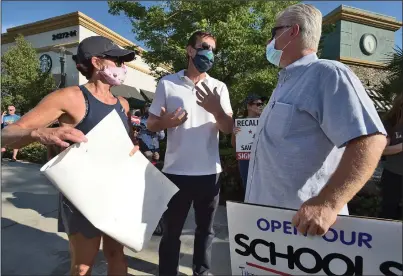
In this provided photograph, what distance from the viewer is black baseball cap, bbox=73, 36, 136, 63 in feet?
6.22

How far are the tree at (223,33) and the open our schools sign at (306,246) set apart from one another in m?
6.03

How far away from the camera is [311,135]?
1.37 meters

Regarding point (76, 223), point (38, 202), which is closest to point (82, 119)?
point (76, 223)

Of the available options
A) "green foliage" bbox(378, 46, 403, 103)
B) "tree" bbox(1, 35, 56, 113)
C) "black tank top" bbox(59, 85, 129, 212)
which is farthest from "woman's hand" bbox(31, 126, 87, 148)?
"green foliage" bbox(378, 46, 403, 103)

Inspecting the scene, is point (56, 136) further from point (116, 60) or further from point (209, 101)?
point (209, 101)

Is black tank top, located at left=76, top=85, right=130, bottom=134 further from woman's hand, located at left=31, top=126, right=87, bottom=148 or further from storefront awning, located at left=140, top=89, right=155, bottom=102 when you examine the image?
storefront awning, located at left=140, top=89, right=155, bottom=102

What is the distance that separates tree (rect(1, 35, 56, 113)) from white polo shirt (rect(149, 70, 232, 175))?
3285 mm

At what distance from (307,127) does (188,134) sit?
45.9 inches

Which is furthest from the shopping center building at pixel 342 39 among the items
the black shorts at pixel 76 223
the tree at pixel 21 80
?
the black shorts at pixel 76 223

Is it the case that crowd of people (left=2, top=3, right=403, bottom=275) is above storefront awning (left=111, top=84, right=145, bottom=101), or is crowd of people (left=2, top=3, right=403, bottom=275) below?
below

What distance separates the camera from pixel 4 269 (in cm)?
298

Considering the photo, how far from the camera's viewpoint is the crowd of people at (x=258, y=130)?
119cm

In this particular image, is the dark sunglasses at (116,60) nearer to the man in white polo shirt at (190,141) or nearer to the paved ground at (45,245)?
the man in white polo shirt at (190,141)

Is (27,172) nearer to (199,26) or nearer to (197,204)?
(199,26)
